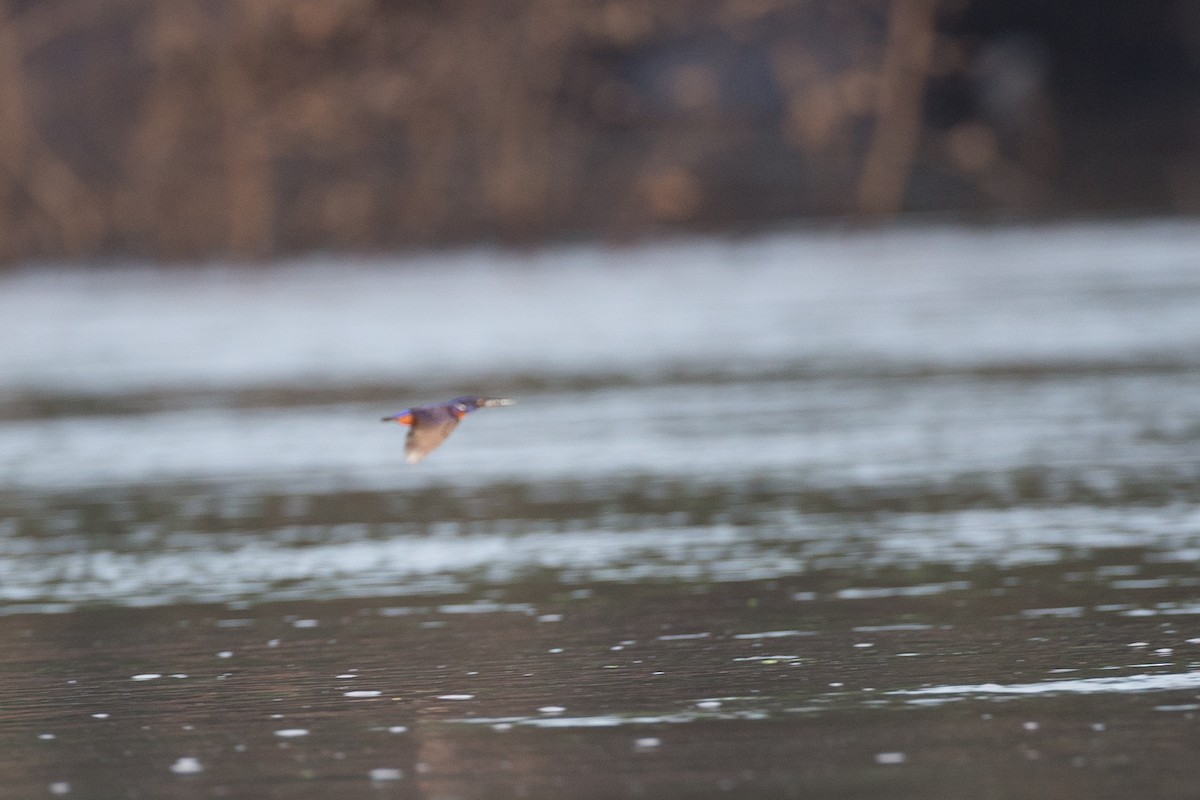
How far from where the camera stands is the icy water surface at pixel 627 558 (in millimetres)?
9523

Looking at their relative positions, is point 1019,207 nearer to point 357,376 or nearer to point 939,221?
point 939,221

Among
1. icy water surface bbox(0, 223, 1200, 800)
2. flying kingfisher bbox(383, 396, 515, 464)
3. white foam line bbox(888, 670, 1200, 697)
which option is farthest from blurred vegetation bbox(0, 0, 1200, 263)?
white foam line bbox(888, 670, 1200, 697)

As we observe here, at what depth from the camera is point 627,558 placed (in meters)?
14.9

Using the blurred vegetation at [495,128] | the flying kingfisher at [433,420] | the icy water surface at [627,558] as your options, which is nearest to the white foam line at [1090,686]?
the icy water surface at [627,558]

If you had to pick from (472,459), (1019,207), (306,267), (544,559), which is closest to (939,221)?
(1019,207)

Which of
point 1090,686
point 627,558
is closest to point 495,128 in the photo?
point 627,558

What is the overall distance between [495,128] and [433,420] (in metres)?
38.0

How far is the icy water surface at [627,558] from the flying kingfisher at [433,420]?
2.98 feet

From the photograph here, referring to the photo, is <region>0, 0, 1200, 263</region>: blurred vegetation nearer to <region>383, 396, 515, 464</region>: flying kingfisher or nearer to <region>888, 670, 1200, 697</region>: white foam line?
<region>383, 396, 515, 464</region>: flying kingfisher

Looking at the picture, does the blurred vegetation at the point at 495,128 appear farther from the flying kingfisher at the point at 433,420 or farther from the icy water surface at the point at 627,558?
the flying kingfisher at the point at 433,420

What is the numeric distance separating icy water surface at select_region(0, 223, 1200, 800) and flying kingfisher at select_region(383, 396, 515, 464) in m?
0.91

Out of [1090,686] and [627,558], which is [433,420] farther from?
[1090,686]

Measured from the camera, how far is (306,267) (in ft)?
157

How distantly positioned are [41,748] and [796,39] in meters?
41.0
